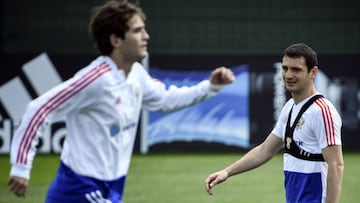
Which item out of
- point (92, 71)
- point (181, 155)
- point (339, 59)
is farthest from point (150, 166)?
point (92, 71)

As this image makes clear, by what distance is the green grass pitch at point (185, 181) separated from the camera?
13141 mm

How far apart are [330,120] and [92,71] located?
1812 millimetres

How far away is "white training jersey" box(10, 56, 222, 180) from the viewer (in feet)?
17.7

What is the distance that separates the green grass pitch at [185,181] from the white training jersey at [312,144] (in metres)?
6.11

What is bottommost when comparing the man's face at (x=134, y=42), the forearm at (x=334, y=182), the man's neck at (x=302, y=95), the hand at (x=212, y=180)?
the hand at (x=212, y=180)

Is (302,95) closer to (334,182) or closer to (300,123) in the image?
(300,123)

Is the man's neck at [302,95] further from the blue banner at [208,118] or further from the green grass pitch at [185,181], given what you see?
the blue banner at [208,118]

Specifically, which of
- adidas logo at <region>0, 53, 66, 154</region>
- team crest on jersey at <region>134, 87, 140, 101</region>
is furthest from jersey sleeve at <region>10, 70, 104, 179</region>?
adidas logo at <region>0, 53, 66, 154</region>

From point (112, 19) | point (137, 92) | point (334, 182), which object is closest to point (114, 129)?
point (137, 92)

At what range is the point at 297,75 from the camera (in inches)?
263

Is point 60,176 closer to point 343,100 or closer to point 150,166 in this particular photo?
point 150,166

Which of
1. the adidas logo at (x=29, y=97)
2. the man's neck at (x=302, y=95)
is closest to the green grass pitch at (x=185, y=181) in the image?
the adidas logo at (x=29, y=97)

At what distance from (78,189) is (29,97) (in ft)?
44.3

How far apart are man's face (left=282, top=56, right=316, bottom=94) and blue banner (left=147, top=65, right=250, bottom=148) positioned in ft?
41.4
